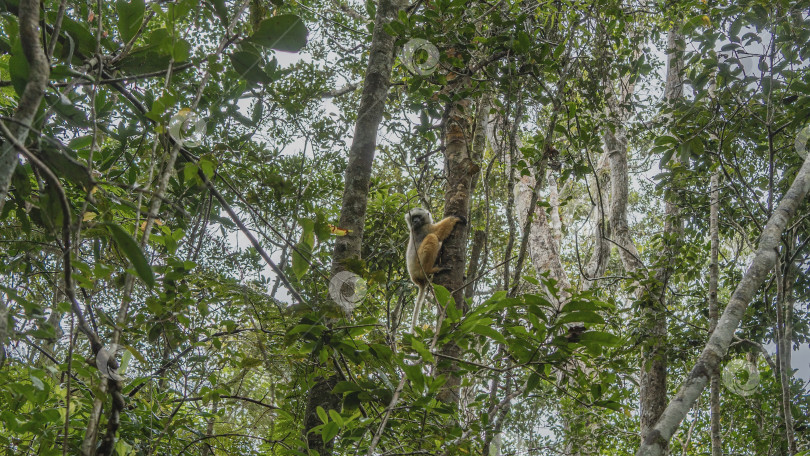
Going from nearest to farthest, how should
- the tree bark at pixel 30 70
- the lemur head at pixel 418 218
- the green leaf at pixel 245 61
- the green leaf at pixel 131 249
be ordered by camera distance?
the tree bark at pixel 30 70, the green leaf at pixel 131 249, the green leaf at pixel 245 61, the lemur head at pixel 418 218

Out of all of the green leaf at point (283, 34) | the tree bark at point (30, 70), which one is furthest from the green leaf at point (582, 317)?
the tree bark at point (30, 70)

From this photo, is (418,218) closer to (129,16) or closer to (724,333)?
(724,333)

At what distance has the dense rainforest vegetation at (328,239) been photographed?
1.46m

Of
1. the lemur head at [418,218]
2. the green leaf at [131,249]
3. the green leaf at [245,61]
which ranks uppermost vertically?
the lemur head at [418,218]

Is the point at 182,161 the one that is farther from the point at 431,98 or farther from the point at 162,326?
the point at 431,98

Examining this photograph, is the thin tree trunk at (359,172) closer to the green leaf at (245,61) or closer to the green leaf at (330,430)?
the green leaf at (330,430)

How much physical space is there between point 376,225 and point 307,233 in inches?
167

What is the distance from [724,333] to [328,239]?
212 cm

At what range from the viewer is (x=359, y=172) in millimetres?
2541

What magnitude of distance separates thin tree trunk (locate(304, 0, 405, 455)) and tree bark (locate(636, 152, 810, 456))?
4.28ft

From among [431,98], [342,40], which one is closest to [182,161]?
[431,98]

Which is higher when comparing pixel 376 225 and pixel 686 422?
pixel 376 225

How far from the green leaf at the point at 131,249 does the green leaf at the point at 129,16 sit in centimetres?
72

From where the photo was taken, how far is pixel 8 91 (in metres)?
3.23
